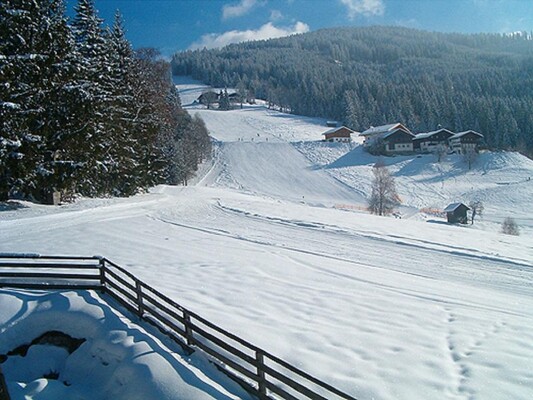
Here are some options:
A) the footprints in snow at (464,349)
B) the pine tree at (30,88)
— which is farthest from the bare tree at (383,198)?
the footprints in snow at (464,349)

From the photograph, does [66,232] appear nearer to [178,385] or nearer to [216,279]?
[216,279]

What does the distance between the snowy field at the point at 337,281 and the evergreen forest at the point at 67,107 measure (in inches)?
96.4

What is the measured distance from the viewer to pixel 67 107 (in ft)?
77.6

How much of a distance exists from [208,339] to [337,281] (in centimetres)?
738

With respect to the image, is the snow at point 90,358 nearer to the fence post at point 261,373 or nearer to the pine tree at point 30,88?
the fence post at point 261,373

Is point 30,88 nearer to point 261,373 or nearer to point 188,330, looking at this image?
point 188,330

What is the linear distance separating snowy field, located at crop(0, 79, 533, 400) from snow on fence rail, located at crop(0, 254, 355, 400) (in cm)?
58

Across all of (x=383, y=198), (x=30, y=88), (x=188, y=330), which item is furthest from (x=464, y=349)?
(x=383, y=198)

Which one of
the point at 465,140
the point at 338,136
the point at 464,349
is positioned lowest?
the point at 464,349

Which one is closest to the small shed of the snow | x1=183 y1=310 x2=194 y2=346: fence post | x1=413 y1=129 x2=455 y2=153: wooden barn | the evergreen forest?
the evergreen forest

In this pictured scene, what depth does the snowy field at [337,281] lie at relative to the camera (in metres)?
8.39

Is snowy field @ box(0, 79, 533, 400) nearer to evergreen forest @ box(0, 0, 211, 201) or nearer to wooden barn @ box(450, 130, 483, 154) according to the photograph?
evergreen forest @ box(0, 0, 211, 201)

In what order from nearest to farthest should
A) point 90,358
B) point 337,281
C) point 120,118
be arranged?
point 90,358 < point 337,281 < point 120,118

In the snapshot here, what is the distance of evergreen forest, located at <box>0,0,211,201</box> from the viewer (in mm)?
20484
